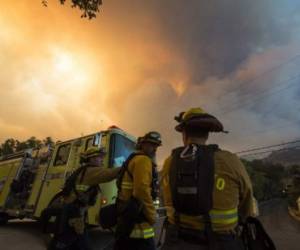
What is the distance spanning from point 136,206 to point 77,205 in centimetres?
115

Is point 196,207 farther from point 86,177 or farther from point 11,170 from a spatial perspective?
point 11,170

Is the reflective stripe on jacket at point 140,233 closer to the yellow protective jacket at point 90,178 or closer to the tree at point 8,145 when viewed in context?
the yellow protective jacket at point 90,178

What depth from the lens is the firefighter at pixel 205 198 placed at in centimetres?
202

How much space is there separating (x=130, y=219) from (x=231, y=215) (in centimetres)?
133

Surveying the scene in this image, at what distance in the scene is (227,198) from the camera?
2055 millimetres

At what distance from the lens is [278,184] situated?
6053 cm

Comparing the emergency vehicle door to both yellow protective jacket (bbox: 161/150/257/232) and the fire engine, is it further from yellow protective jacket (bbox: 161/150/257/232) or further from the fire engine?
yellow protective jacket (bbox: 161/150/257/232)

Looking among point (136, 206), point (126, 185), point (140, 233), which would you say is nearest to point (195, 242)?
point (136, 206)

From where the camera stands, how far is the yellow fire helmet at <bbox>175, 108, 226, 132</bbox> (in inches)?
91.8

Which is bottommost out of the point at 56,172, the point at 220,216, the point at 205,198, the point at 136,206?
the point at 220,216

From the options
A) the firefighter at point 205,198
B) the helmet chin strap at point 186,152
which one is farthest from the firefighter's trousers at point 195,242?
the helmet chin strap at point 186,152

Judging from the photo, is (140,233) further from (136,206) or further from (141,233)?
(136,206)

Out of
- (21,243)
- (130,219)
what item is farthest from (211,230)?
(21,243)

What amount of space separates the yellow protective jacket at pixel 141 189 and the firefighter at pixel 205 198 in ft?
2.93
